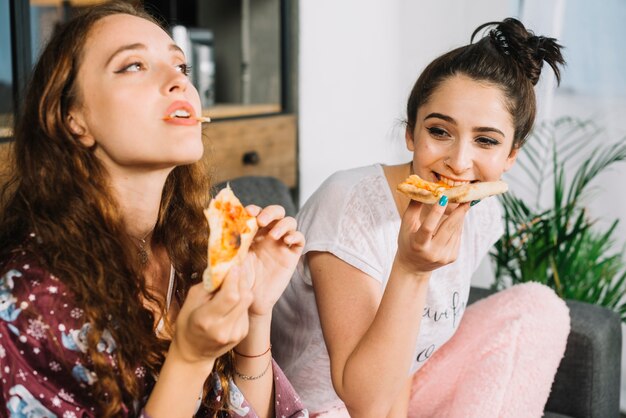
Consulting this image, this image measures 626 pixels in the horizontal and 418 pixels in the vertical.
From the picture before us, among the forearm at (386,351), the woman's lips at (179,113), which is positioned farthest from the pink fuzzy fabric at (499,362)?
the woman's lips at (179,113)

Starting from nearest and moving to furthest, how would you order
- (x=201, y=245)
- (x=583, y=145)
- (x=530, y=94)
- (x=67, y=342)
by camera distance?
(x=67, y=342) → (x=201, y=245) → (x=530, y=94) → (x=583, y=145)

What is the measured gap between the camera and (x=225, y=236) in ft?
3.52

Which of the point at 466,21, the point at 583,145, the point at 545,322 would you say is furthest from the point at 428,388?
the point at 466,21

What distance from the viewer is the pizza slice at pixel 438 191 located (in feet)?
4.38

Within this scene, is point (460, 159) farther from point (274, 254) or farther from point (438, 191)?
point (274, 254)

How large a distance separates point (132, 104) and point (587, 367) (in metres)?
1.36

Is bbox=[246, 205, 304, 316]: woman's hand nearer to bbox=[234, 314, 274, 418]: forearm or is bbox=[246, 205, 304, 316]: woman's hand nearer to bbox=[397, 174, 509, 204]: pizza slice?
bbox=[234, 314, 274, 418]: forearm

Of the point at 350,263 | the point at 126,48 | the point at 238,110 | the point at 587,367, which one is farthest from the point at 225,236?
the point at 238,110

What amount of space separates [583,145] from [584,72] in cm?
32

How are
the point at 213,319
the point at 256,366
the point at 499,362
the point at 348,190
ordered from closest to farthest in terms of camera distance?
1. the point at 213,319
2. the point at 256,366
3. the point at 348,190
4. the point at 499,362

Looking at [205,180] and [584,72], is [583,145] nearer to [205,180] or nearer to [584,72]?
[584,72]

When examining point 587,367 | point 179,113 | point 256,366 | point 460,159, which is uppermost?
point 179,113

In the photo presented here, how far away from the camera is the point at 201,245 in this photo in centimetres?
139

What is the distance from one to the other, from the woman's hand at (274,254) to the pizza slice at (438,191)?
259 mm
